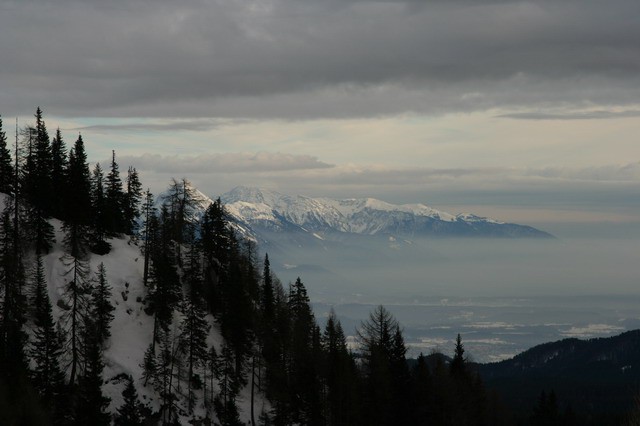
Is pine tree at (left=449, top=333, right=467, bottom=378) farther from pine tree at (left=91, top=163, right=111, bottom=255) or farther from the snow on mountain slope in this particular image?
pine tree at (left=91, top=163, right=111, bottom=255)

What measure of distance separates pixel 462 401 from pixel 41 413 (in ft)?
170

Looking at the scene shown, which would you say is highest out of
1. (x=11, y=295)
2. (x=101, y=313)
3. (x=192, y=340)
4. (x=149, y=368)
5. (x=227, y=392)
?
(x=11, y=295)

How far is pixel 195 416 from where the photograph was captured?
92.5m

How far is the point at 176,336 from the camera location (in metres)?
99.2

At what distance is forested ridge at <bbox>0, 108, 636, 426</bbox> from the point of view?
3268 inches

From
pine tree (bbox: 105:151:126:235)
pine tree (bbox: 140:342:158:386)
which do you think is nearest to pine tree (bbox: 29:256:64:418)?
pine tree (bbox: 140:342:158:386)

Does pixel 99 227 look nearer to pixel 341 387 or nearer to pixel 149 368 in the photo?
pixel 149 368

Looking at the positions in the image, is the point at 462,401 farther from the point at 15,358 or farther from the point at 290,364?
the point at 15,358

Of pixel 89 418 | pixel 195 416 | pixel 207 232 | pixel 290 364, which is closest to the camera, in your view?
pixel 89 418

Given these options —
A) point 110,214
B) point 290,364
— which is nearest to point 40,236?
point 110,214

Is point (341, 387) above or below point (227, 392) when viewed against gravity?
above

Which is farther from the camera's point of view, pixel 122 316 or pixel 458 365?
pixel 458 365

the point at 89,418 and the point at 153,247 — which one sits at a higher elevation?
the point at 153,247

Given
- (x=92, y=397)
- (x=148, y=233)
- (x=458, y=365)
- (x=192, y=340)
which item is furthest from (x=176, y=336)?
(x=458, y=365)
